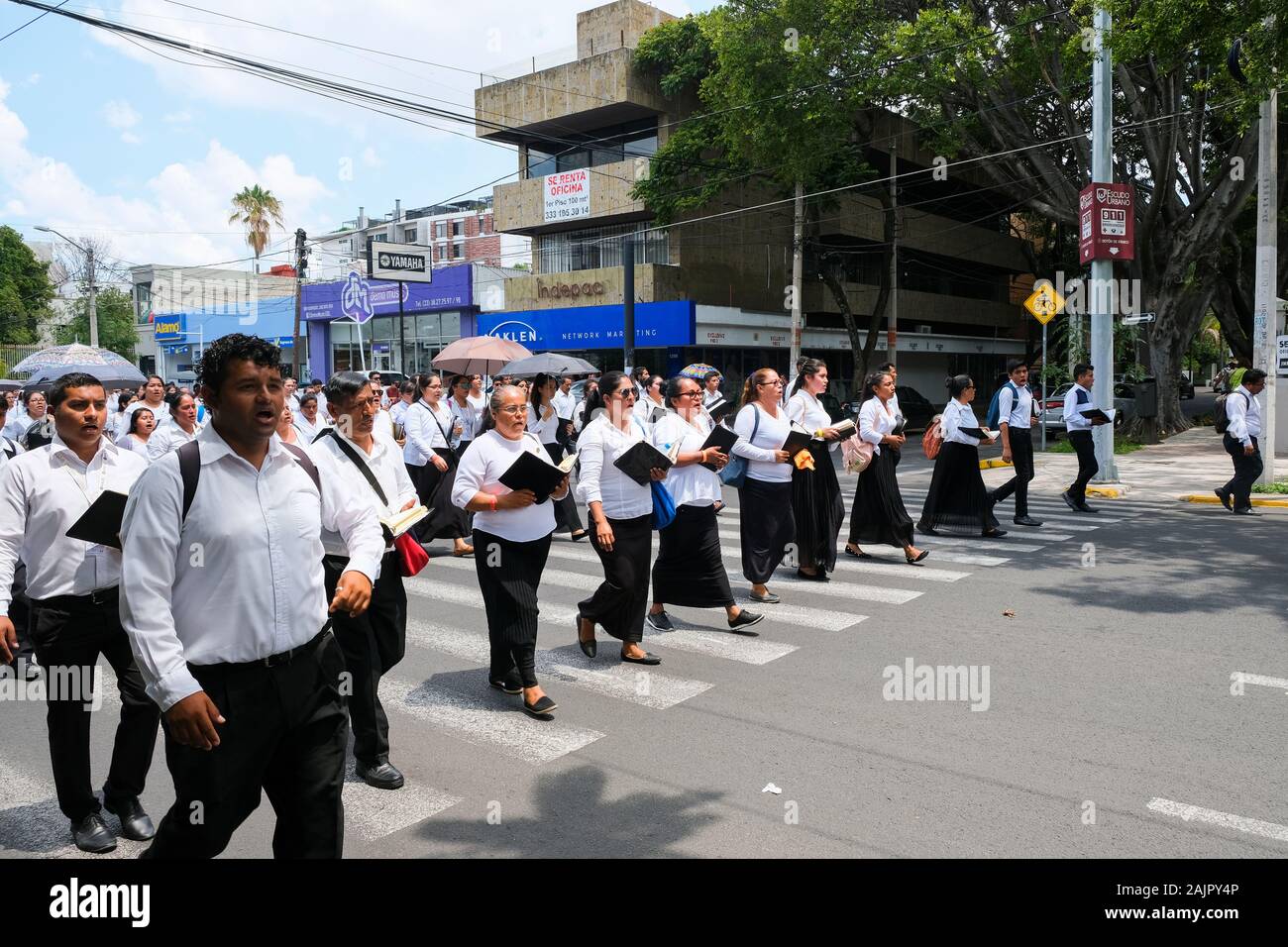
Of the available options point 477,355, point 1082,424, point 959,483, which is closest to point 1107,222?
point 1082,424

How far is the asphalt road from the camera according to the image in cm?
405

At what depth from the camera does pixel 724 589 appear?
7.27 metres

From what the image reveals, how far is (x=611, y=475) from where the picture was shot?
652 centimetres

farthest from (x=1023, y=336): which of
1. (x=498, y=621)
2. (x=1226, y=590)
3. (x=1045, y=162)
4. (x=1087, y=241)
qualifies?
(x=498, y=621)

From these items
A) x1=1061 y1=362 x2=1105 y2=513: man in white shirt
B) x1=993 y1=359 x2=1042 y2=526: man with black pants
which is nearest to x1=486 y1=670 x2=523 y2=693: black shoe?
x1=993 y1=359 x2=1042 y2=526: man with black pants

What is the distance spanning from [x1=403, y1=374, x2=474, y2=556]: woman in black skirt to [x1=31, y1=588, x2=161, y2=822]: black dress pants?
250 inches

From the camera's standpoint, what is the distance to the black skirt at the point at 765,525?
26.6ft

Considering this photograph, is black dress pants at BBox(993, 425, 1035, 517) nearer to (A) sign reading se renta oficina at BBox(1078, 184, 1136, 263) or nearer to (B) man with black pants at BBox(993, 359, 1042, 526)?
(B) man with black pants at BBox(993, 359, 1042, 526)

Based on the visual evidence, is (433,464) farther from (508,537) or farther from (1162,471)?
(1162,471)

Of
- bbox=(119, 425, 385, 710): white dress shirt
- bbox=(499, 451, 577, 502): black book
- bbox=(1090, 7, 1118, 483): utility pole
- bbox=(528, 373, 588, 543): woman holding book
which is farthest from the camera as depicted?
bbox=(1090, 7, 1118, 483): utility pole

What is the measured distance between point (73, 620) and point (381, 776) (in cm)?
148

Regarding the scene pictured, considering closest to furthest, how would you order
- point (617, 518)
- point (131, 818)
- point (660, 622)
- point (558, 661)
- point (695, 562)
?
point (131, 818)
point (617, 518)
point (558, 661)
point (695, 562)
point (660, 622)

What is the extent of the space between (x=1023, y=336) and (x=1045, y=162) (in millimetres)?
31633
